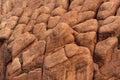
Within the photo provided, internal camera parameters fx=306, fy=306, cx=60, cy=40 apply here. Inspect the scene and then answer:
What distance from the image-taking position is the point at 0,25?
178 ft

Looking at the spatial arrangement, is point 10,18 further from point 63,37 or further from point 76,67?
point 76,67

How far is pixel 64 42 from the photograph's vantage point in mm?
42688

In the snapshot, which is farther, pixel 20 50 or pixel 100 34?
pixel 20 50

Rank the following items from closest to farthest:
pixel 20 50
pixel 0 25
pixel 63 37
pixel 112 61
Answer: pixel 112 61 < pixel 63 37 < pixel 20 50 < pixel 0 25

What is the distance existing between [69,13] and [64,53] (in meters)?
8.40

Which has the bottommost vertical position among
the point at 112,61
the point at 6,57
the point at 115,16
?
the point at 6,57

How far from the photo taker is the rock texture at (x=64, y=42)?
40.2 metres

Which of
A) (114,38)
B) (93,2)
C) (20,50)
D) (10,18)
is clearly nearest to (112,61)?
(114,38)

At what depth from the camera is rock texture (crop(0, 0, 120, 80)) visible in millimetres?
40156

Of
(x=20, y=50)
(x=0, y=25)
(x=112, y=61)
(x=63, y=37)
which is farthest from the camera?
(x=0, y=25)

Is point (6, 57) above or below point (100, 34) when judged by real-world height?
below

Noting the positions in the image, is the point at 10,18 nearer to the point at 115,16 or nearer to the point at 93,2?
the point at 93,2

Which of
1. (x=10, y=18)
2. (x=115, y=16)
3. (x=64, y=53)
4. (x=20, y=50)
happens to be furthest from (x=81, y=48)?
(x=10, y=18)

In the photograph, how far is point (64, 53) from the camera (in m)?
41.3
